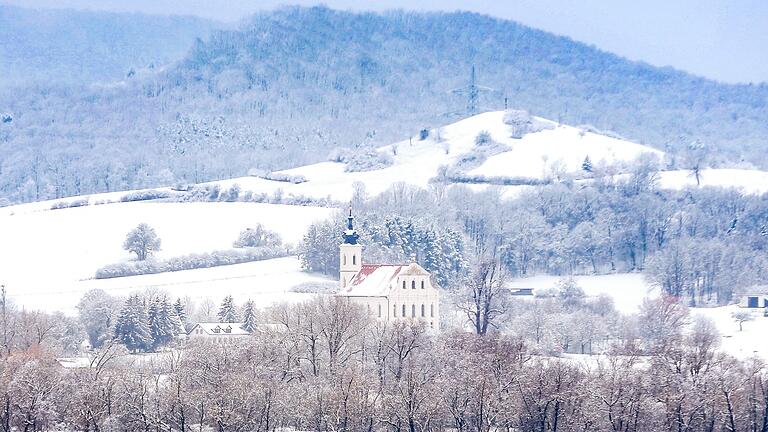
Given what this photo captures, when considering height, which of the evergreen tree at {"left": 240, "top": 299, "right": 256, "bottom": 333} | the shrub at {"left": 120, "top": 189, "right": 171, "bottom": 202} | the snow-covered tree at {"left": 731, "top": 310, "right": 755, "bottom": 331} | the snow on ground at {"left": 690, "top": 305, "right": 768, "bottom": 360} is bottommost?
the snow on ground at {"left": 690, "top": 305, "right": 768, "bottom": 360}

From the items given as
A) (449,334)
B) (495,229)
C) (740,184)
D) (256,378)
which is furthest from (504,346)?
(740,184)

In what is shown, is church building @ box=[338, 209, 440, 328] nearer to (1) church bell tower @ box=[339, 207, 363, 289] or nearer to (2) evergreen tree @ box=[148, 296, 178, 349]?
(1) church bell tower @ box=[339, 207, 363, 289]

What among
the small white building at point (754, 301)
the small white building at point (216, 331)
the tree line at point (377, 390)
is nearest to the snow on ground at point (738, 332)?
the small white building at point (754, 301)

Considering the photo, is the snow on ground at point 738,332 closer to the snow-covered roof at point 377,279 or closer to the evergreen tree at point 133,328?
the snow-covered roof at point 377,279

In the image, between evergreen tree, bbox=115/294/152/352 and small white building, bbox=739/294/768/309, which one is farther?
small white building, bbox=739/294/768/309

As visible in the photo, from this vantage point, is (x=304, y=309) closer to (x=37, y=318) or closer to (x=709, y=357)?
(x=37, y=318)

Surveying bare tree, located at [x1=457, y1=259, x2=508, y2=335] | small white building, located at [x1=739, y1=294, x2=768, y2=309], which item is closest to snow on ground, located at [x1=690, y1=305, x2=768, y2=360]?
small white building, located at [x1=739, y1=294, x2=768, y2=309]

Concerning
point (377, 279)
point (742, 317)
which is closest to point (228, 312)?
point (377, 279)
